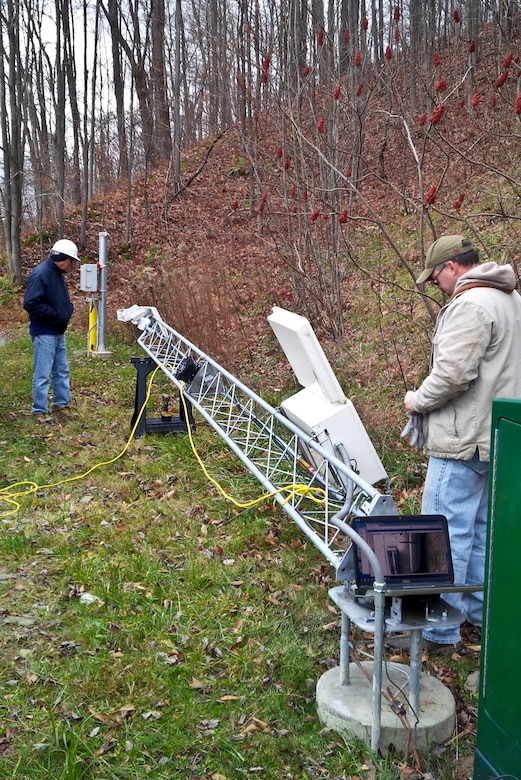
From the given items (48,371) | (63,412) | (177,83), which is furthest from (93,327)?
(177,83)

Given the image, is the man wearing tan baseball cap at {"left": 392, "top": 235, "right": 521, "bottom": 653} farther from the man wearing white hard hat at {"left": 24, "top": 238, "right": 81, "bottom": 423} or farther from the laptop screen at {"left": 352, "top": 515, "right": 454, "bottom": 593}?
the man wearing white hard hat at {"left": 24, "top": 238, "right": 81, "bottom": 423}

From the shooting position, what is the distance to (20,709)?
3727 millimetres

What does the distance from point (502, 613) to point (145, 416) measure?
6.52 meters

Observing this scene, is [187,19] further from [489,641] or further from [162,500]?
[489,641]

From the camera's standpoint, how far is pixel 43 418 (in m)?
8.70

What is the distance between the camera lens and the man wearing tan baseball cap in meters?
3.64

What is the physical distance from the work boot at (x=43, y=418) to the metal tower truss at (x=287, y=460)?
1.45m

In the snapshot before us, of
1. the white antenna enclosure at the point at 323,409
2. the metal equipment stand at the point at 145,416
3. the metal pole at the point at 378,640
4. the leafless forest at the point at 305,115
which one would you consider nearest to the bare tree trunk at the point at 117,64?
the leafless forest at the point at 305,115

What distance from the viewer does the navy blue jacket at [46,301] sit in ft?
27.4

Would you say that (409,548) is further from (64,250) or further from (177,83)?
(177,83)

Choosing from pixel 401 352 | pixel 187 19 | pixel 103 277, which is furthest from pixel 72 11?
pixel 401 352

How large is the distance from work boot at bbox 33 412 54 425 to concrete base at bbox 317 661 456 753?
19.0ft

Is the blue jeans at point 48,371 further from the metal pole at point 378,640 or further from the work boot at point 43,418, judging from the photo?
the metal pole at point 378,640

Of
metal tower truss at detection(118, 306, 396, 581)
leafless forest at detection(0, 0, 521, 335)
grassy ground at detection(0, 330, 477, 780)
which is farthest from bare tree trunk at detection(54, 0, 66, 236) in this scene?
grassy ground at detection(0, 330, 477, 780)
